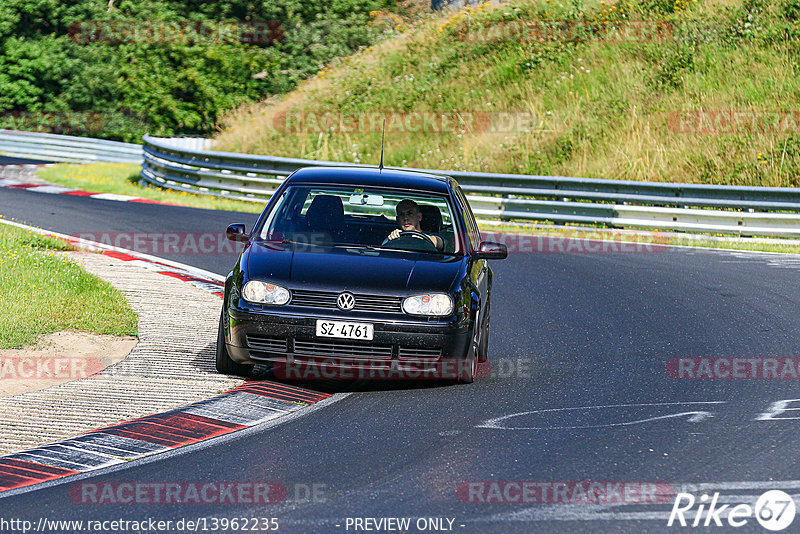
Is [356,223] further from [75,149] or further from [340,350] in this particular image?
[75,149]

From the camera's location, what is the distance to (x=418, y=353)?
315 inches

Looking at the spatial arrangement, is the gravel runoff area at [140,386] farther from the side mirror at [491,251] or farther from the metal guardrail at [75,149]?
the metal guardrail at [75,149]

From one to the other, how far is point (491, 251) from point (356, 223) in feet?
3.76

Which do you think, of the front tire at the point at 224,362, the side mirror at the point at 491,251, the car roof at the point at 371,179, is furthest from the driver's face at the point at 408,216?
the front tire at the point at 224,362

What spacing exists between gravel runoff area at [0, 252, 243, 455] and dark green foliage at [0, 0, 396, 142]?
3161 centimetres

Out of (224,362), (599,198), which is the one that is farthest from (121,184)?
(224,362)

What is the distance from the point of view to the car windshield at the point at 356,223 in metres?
8.98

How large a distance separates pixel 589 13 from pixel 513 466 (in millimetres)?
30699

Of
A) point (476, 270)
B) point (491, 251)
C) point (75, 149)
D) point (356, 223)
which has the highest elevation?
point (75, 149)

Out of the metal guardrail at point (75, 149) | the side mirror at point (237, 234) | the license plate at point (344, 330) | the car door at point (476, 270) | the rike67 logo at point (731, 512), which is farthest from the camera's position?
the metal guardrail at point (75, 149)

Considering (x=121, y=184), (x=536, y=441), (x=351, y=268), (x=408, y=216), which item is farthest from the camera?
(x=121, y=184)

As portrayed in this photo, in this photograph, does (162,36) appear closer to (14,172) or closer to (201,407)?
(14,172)

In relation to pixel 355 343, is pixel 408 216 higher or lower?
higher

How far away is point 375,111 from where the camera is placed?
33531 millimetres
